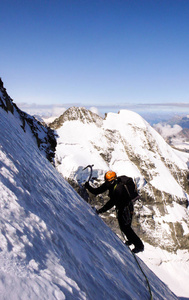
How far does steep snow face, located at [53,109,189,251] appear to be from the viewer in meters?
82.4

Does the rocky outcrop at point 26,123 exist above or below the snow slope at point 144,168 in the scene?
above

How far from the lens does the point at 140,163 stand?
96.5m

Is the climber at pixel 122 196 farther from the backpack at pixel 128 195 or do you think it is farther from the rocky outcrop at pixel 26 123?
the rocky outcrop at pixel 26 123

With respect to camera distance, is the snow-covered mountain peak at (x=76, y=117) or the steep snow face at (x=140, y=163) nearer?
the steep snow face at (x=140, y=163)

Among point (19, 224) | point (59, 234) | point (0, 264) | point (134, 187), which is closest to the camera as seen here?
point (0, 264)

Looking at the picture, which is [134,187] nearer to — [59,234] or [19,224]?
[59,234]

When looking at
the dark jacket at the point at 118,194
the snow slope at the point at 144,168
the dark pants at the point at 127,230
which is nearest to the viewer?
the dark jacket at the point at 118,194

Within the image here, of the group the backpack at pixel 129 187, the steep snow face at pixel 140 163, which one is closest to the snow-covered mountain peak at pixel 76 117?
the steep snow face at pixel 140 163

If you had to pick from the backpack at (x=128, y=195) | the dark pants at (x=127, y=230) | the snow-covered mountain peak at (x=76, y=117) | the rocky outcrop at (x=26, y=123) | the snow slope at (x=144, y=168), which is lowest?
the snow slope at (x=144, y=168)

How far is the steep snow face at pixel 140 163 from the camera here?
3243 inches

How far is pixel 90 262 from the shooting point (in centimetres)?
402

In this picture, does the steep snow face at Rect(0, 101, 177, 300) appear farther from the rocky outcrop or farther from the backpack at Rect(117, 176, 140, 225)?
the rocky outcrop

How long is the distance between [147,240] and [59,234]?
93.3 meters

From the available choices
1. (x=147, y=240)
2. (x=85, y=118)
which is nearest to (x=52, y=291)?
(x=147, y=240)
